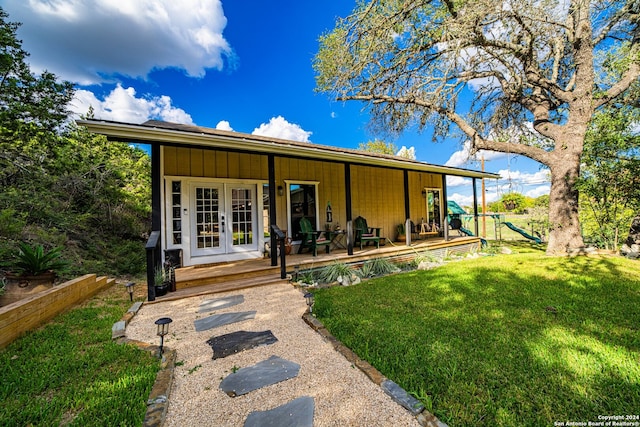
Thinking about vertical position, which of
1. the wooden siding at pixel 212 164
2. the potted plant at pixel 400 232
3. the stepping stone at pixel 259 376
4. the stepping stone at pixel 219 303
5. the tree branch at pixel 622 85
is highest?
the tree branch at pixel 622 85

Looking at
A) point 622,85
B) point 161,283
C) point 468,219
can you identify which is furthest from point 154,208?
point 468,219

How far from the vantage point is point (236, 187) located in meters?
6.21

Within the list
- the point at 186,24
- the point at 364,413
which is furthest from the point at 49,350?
the point at 186,24

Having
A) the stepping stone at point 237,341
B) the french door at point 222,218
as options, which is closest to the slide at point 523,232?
the french door at point 222,218

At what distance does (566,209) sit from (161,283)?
352 inches

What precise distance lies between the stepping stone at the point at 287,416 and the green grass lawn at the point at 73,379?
70 cm

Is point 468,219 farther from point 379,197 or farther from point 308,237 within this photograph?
point 308,237

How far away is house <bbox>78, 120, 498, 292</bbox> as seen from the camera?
432 cm

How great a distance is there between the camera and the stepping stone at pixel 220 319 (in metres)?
3.10

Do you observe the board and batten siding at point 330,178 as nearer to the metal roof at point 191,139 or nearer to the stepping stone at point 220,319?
the metal roof at point 191,139

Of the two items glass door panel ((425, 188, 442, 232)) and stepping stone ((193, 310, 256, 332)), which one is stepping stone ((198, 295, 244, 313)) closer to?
stepping stone ((193, 310, 256, 332))

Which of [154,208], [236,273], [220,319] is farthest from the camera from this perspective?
[236,273]

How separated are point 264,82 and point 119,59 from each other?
7133 millimetres

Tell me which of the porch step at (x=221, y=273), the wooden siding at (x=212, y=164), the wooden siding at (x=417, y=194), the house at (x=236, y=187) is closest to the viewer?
the house at (x=236, y=187)
